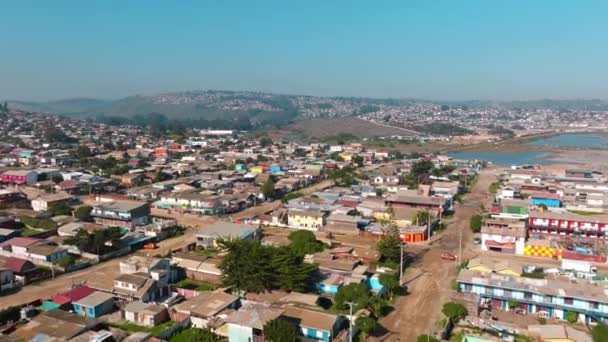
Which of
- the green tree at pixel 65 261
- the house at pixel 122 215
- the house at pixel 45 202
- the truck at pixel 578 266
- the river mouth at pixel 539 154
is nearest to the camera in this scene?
the green tree at pixel 65 261

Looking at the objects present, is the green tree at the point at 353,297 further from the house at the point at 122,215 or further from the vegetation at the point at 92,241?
the house at the point at 122,215

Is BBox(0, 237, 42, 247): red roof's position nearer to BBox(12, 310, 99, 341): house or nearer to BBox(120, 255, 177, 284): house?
BBox(120, 255, 177, 284): house

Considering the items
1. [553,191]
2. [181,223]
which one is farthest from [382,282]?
[553,191]

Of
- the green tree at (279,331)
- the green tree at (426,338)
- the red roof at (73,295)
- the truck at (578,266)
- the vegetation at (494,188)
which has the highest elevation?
the green tree at (279,331)

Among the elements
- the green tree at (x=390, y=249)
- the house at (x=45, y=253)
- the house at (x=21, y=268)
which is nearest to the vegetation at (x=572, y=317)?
the green tree at (x=390, y=249)

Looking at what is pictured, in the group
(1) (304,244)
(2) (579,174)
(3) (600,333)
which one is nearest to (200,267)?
(1) (304,244)

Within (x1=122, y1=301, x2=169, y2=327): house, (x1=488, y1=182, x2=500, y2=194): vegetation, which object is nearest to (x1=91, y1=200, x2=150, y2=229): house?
(x1=122, y1=301, x2=169, y2=327): house

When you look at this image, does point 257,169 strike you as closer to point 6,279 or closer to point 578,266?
point 6,279

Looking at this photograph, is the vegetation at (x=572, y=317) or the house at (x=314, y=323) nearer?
the house at (x=314, y=323)
